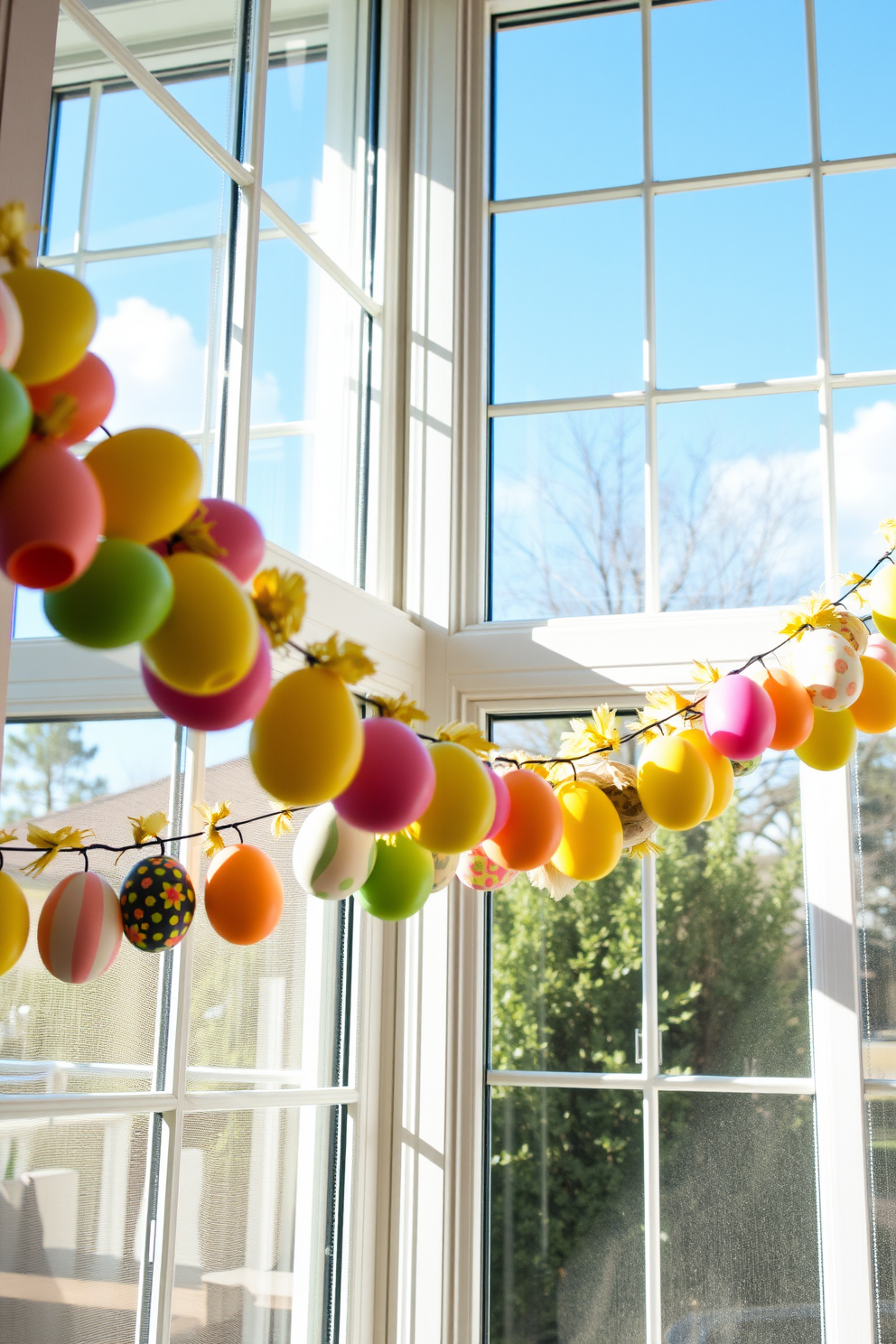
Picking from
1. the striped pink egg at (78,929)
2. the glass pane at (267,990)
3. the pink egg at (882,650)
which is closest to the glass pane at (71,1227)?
the glass pane at (267,990)

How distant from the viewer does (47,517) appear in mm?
657

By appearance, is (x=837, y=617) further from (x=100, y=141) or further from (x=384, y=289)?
(x=384, y=289)

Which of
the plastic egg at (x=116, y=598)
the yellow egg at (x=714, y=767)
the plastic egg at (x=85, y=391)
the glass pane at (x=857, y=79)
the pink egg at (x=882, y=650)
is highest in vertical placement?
the glass pane at (x=857, y=79)

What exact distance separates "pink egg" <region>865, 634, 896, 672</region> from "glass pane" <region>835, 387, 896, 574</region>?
2.50 ft

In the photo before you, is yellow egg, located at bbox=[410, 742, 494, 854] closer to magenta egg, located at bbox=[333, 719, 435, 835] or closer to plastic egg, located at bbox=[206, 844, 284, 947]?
magenta egg, located at bbox=[333, 719, 435, 835]

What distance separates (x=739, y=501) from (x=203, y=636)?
A: 1.87 m

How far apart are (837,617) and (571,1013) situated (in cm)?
110

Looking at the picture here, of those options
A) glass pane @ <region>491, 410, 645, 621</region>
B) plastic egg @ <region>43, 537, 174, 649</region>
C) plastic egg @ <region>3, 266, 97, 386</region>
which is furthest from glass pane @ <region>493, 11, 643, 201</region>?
plastic egg @ <region>43, 537, 174, 649</region>

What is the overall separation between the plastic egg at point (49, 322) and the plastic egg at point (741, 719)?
791 millimetres

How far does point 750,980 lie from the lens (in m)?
2.21

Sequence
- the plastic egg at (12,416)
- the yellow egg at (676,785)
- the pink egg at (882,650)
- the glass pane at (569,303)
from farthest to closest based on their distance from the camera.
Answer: the glass pane at (569,303) → the pink egg at (882,650) → the yellow egg at (676,785) → the plastic egg at (12,416)

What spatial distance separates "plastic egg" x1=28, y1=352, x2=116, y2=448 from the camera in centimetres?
82

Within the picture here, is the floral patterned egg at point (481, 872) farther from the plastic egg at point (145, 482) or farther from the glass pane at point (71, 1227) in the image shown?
the plastic egg at point (145, 482)

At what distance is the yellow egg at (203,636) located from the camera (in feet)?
2.38
